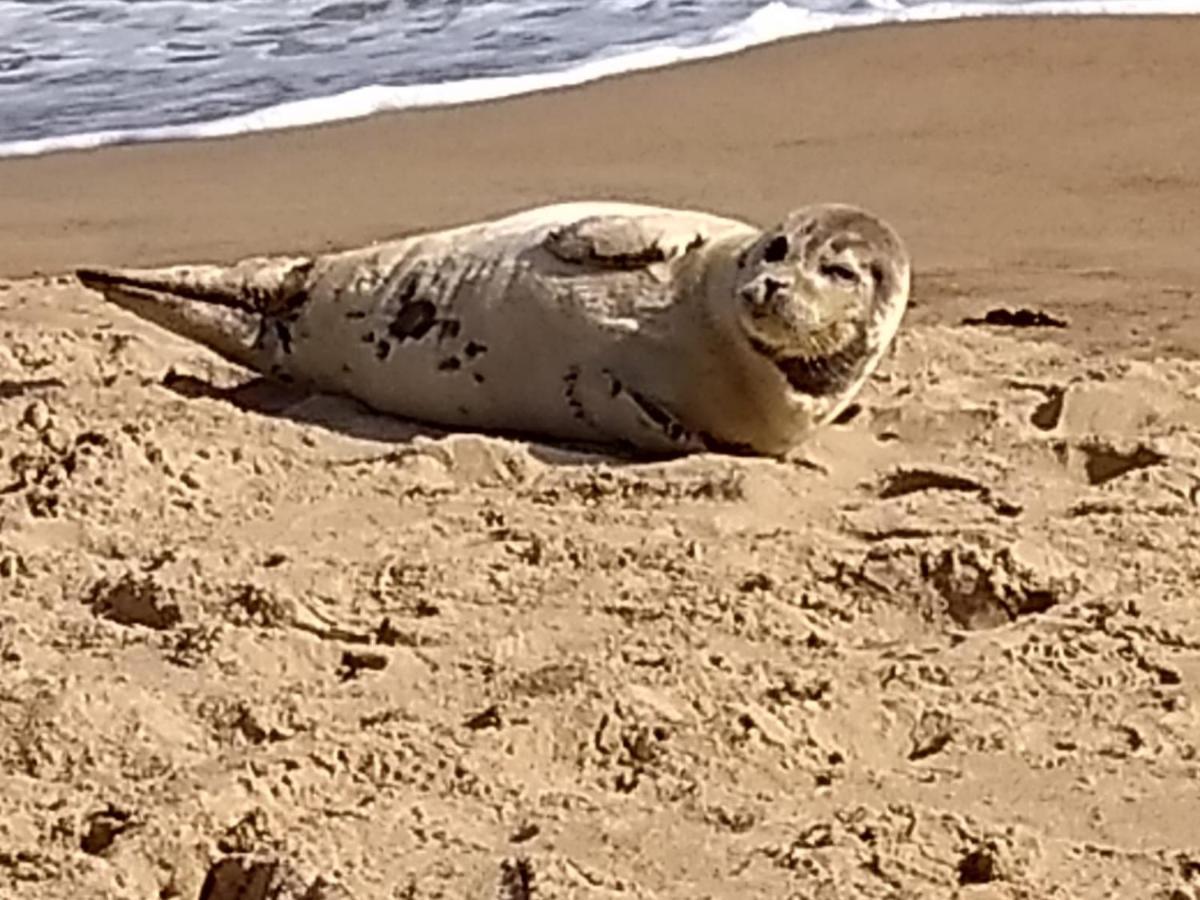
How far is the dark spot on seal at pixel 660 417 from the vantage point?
191 inches

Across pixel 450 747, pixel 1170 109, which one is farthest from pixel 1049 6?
pixel 450 747

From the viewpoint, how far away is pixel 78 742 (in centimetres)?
360

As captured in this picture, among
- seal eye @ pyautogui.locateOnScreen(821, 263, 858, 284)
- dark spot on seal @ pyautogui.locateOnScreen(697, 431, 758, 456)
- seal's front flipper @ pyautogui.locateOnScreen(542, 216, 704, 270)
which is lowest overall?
dark spot on seal @ pyautogui.locateOnScreen(697, 431, 758, 456)

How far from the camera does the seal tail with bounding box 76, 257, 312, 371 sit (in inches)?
217

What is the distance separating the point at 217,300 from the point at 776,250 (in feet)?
4.66

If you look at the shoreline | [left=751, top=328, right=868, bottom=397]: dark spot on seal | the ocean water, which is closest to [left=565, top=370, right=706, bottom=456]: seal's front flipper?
[left=751, top=328, right=868, bottom=397]: dark spot on seal

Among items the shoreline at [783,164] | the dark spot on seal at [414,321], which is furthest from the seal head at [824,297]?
the shoreline at [783,164]

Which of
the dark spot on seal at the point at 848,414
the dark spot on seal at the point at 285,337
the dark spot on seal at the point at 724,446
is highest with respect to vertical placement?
the dark spot on seal at the point at 285,337

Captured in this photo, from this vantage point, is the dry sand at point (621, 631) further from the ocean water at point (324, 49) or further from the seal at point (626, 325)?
the ocean water at point (324, 49)

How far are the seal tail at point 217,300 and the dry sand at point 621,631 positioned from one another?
11cm

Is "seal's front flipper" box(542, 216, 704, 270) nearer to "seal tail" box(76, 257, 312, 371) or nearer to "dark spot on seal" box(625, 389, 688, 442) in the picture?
"dark spot on seal" box(625, 389, 688, 442)

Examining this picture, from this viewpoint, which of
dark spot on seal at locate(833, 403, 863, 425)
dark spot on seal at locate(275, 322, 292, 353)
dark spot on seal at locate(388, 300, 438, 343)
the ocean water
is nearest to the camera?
dark spot on seal at locate(833, 403, 863, 425)

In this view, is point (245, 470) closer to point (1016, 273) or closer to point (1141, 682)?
point (1141, 682)

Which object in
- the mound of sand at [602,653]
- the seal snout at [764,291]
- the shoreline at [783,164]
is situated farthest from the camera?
the shoreline at [783,164]
